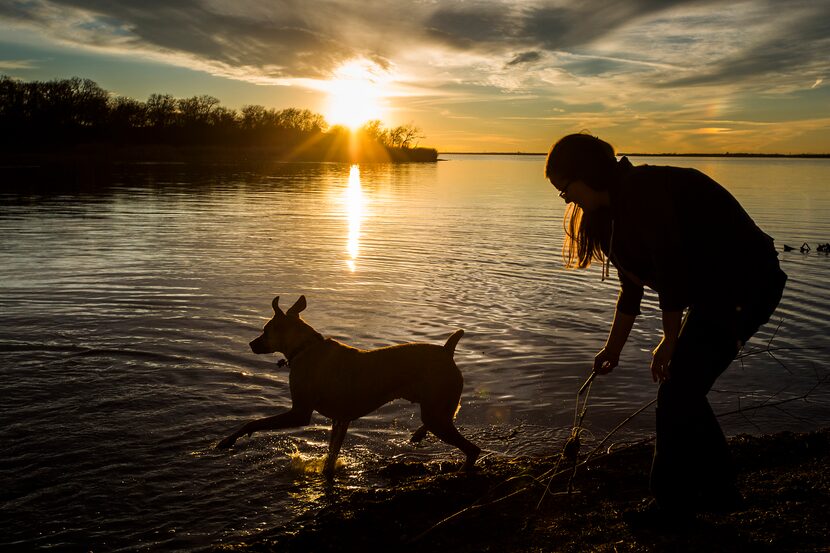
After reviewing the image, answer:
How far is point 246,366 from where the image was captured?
927 cm

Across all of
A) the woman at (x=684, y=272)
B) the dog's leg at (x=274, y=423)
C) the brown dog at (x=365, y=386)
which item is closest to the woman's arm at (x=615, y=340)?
the woman at (x=684, y=272)

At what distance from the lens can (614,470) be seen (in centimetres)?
596

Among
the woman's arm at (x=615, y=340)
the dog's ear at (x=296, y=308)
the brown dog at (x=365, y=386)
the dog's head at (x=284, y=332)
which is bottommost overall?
the brown dog at (x=365, y=386)

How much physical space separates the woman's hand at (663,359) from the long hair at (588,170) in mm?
744

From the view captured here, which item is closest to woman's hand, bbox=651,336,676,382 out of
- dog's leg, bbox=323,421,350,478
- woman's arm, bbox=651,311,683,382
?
woman's arm, bbox=651,311,683,382

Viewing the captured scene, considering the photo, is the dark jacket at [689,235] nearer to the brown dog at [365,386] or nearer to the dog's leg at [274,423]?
the brown dog at [365,386]

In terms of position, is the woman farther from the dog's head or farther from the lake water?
the dog's head

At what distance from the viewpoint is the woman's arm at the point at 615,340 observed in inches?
188

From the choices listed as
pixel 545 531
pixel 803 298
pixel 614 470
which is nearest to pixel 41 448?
pixel 545 531

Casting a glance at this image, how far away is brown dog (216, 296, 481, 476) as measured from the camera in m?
6.14

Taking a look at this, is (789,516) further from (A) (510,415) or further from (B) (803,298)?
(B) (803,298)

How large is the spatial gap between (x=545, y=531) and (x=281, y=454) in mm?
3045

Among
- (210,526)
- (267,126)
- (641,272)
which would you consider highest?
(267,126)

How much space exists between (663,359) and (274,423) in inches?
142
